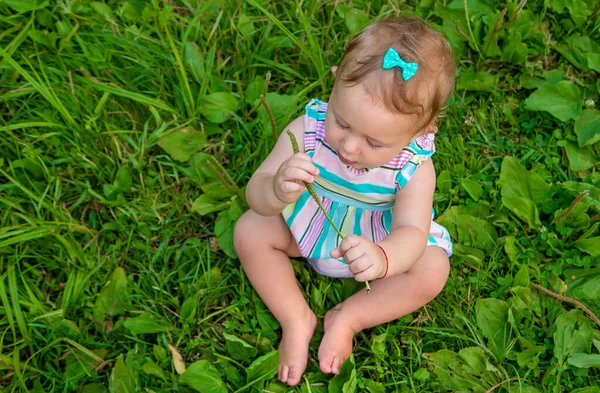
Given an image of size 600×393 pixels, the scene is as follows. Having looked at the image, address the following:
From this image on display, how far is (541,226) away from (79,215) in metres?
1.46

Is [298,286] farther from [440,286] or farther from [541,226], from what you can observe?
[541,226]

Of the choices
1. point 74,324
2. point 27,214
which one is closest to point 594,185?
point 74,324

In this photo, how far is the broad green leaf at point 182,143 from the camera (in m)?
2.11

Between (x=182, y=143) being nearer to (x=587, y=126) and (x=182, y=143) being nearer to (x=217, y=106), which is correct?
(x=217, y=106)

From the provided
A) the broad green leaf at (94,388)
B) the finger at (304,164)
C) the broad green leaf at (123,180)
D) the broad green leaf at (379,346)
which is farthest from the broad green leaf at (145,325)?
the finger at (304,164)

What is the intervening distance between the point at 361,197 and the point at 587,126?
2.77ft

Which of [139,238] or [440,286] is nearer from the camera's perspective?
[440,286]

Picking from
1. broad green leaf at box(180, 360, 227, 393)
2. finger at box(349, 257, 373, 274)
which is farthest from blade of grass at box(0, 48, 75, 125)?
finger at box(349, 257, 373, 274)

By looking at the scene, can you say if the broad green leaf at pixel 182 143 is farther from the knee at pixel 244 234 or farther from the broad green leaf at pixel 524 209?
the broad green leaf at pixel 524 209

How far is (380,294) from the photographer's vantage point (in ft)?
6.05

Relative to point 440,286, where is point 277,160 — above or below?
above

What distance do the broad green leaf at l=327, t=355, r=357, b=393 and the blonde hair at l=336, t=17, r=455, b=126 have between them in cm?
70

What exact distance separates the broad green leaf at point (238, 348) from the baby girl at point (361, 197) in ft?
0.31

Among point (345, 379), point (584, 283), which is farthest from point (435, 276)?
point (584, 283)
